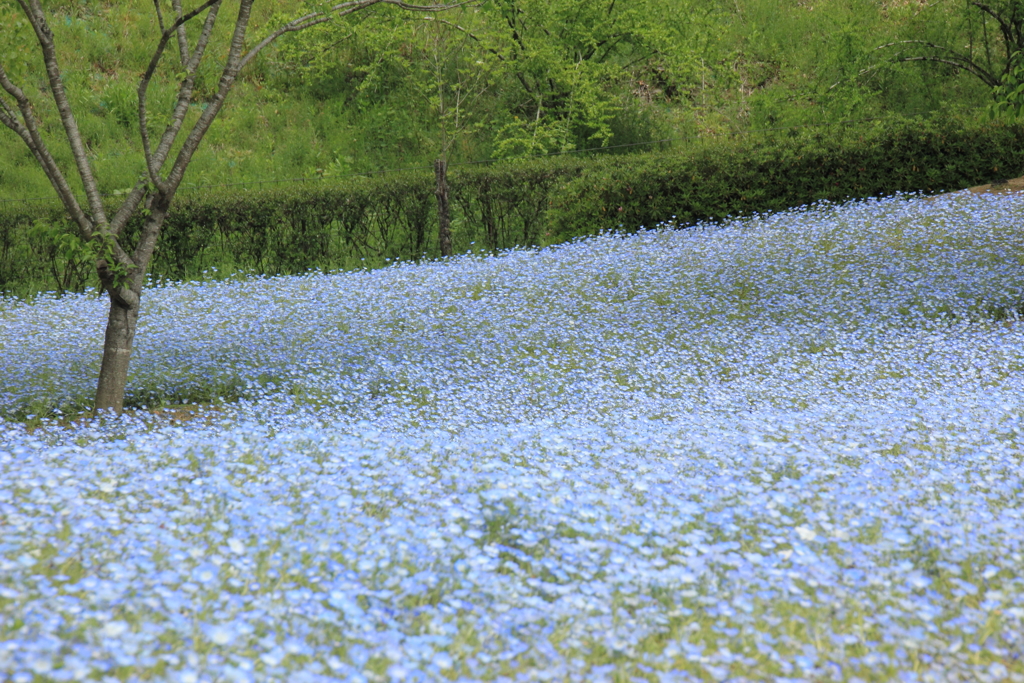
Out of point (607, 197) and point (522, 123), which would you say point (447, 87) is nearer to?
point (522, 123)

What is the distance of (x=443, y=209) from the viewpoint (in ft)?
39.5

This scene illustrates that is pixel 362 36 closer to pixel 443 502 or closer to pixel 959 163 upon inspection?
pixel 959 163

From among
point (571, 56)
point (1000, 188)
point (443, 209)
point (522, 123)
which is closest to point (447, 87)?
point (522, 123)

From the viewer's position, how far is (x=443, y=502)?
3768 mm

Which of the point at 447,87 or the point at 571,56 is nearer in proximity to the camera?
the point at 571,56

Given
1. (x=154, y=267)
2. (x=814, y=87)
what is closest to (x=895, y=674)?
(x=154, y=267)

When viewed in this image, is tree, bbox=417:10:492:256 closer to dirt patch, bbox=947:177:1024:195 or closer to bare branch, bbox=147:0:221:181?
bare branch, bbox=147:0:221:181

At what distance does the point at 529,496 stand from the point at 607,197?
861 centimetres

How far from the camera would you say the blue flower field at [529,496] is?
2799mm

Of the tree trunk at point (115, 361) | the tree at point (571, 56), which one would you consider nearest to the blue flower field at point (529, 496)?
the tree trunk at point (115, 361)

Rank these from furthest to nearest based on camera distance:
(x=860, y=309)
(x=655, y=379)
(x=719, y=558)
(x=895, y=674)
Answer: (x=860, y=309)
(x=655, y=379)
(x=719, y=558)
(x=895, y=674)

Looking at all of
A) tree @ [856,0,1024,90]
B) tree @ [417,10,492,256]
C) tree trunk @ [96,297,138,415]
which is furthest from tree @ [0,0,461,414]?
tree @ [856,0,1024,90]

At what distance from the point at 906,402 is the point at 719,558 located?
3300 millimetres

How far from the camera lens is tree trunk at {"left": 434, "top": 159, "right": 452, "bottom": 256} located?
39.4 ft
